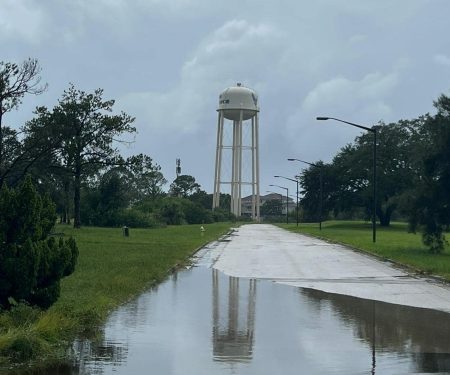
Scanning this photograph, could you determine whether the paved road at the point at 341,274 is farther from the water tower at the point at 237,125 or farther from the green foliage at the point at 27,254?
the water tower at the point at 237,125

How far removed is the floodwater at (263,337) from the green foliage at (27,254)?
1.15 meters

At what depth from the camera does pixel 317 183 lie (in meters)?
105

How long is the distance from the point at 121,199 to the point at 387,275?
184ft

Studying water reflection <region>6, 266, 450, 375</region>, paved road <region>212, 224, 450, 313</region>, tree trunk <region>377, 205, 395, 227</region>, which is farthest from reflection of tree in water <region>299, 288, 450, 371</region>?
tree trunk <region>377, 205, 395, 227</region>

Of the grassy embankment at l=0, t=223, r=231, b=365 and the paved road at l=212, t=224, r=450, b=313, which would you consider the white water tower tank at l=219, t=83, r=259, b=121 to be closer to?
the paved road at l=212, t=224, r=450, b=313

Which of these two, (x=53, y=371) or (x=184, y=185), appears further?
(x=184, y=185)

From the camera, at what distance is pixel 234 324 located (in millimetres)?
12117

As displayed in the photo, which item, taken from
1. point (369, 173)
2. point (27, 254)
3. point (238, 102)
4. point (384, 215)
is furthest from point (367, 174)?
point (27, 254)

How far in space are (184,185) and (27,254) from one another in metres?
171

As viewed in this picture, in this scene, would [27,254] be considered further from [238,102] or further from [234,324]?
[238,102]

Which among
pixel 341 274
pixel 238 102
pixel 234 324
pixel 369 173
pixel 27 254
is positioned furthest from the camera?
pixel 238 102

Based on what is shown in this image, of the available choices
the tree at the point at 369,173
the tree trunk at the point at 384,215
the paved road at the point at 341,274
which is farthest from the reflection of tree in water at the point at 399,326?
the tree trunk at the point at 384,215

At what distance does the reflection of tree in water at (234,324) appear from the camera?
9711 mm

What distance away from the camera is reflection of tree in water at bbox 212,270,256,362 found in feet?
31.9
